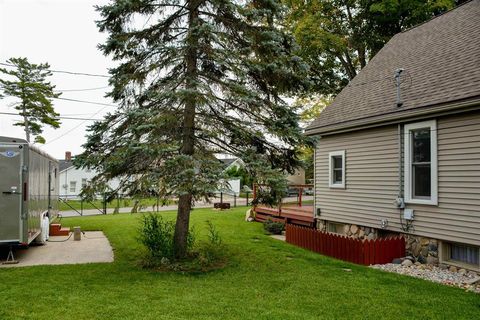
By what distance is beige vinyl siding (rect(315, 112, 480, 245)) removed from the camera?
23.6ft

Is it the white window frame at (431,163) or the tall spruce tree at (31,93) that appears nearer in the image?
the white window frame at (431,163)

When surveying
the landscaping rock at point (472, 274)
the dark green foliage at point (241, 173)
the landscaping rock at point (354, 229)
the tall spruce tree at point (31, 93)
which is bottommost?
the landscaping rock at point (472, 274)

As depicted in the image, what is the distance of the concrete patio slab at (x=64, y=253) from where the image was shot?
26.0 feet

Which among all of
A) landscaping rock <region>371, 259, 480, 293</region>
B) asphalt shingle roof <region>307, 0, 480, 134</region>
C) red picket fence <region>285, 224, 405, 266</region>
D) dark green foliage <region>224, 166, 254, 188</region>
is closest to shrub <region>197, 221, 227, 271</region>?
dark green foliage <region>224, 166, 254, 188</region>

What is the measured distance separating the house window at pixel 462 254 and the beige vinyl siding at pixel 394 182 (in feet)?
1.05

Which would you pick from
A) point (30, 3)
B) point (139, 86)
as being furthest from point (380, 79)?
point (30, 3)

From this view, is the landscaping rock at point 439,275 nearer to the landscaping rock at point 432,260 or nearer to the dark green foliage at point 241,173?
the landscaping rock at point 432,260

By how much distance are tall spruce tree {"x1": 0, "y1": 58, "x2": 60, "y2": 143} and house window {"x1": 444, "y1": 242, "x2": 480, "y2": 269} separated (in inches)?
1187

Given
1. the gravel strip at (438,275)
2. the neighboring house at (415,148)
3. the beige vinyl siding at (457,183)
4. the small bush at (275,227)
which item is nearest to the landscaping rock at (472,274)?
the gravel strip at (438,275)

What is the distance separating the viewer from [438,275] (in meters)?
7.16

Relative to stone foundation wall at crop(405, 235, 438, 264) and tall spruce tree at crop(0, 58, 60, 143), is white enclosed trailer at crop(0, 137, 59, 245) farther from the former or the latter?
tall spruce tree at crop(0, 58, 60, 143)

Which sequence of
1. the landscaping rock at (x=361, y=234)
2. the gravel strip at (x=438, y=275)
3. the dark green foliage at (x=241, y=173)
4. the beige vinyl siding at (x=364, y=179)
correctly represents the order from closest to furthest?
the gravel strip at (x=438, y=275)
the dark green foliage at (x=241, y=173)
the beige vinyl siding at (x=364, y=179)
the landscaping rock at (x=361, y=234)

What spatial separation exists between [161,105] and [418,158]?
559 centimetres

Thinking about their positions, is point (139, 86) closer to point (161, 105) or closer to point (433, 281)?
point (161, 105)
